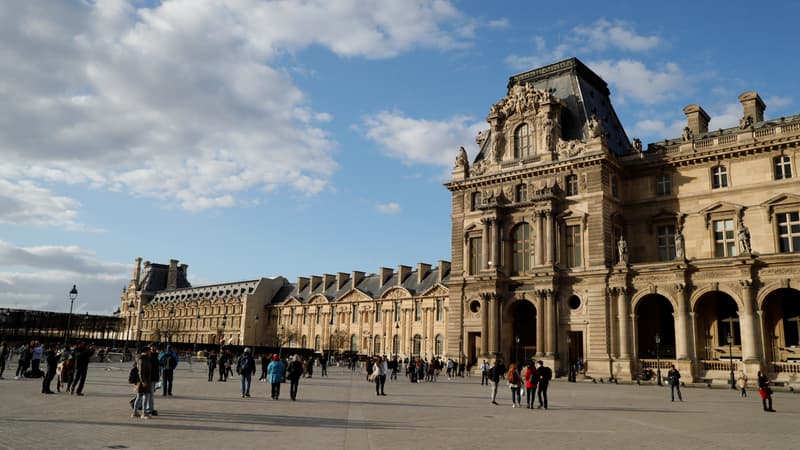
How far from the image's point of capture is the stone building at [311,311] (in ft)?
287

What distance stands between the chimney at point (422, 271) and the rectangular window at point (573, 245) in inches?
1662

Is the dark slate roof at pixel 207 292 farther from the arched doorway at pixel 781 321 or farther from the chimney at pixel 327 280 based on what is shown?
the arched doorway at pixel 781 321

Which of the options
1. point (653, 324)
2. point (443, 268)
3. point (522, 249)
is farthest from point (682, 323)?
point (443, 268)

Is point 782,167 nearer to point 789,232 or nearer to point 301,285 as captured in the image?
point 789,232

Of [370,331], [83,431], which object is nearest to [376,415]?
[83,431]

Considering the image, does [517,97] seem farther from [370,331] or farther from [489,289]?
[370,331]

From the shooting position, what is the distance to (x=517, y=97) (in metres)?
55.1

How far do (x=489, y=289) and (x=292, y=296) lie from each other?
6575 cm

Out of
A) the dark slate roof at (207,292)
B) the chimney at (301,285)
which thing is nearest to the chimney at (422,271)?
the chimney at (301,285)

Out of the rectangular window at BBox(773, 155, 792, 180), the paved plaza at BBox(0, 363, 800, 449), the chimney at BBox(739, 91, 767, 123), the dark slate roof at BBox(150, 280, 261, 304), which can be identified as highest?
the chimney at BBox(739, 91, 767, 123)

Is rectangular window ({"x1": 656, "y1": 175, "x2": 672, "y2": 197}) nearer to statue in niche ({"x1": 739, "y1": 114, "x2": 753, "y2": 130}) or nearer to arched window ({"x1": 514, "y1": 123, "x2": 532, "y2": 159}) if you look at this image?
statue in niche ({"x1": 739, "y1": 114, "x2": 753, "y2": 130})

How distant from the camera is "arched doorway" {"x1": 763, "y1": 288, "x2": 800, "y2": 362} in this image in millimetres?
41031

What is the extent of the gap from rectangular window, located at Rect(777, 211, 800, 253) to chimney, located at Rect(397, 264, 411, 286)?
185 feet

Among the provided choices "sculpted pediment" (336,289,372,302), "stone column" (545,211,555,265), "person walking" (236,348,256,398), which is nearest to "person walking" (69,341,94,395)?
"person walking" (236,348,256,398)
